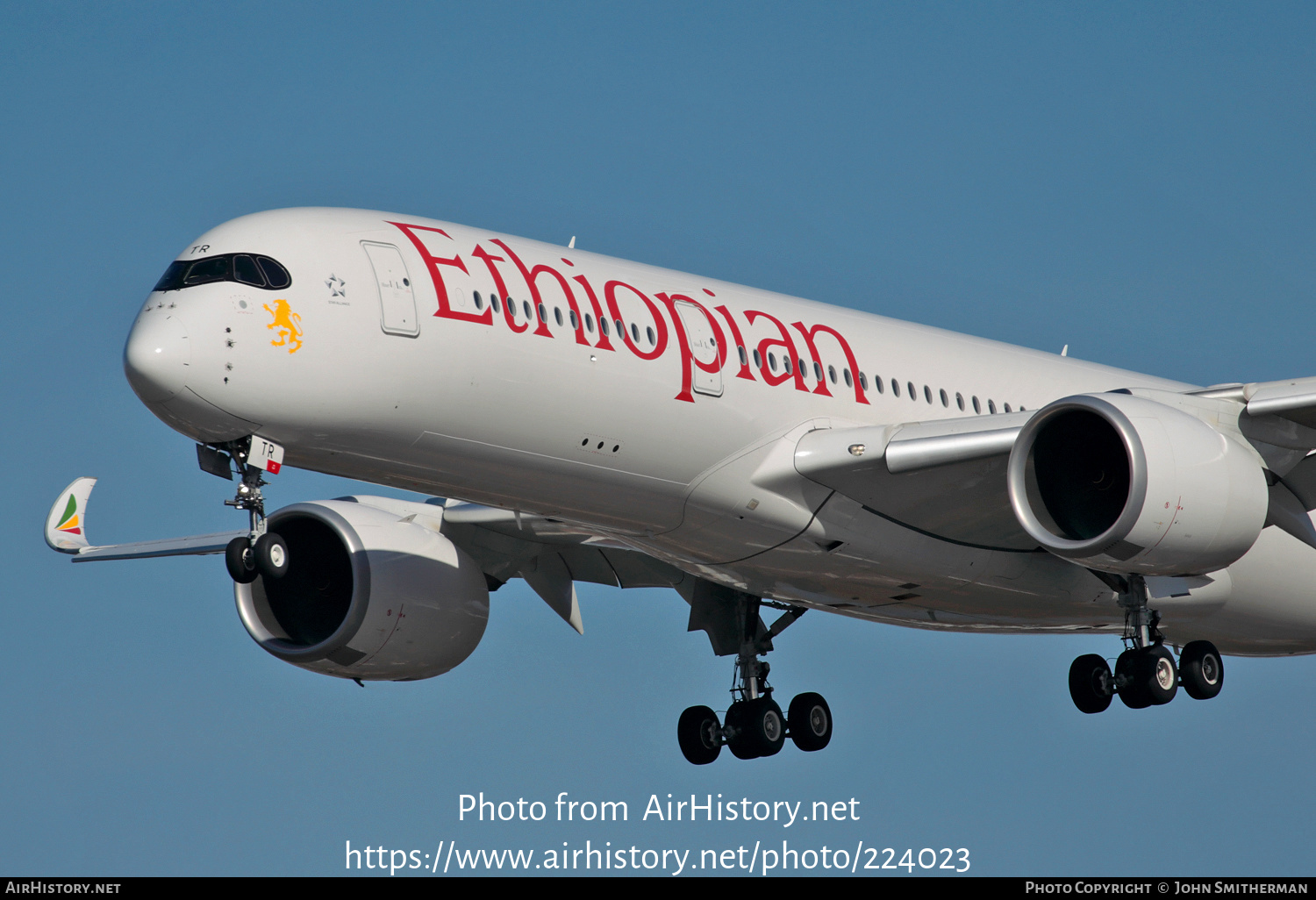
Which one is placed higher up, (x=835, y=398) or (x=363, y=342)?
(x=835, y=398)

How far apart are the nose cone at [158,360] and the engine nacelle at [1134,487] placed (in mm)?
9191

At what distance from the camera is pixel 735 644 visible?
26.3 metres

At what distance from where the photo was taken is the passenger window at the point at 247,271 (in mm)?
18359

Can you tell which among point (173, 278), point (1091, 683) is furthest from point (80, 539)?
point (1091, 683)

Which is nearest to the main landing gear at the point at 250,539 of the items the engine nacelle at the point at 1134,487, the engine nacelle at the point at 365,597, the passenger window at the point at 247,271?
the passenger window at the point at 247,271

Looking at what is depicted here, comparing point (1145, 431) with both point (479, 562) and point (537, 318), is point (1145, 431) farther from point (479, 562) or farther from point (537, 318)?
point (479, 562)

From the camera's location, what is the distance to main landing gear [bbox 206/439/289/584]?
1791cm

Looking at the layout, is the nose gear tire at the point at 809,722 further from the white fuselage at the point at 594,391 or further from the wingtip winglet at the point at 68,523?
the wingtip winglet at the point at 68,523

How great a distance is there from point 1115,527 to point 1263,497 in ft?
6.42

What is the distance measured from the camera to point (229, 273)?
18.3 metres

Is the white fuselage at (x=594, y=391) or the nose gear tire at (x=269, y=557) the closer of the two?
the nose gear tire at (x=269, y=557)

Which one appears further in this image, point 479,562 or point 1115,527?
point 479,562

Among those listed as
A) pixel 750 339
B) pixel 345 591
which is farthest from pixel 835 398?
pixel 345 591
